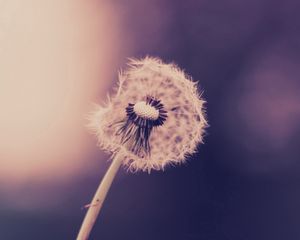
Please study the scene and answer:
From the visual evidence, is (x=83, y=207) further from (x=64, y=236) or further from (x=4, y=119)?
(x=4, y=119)

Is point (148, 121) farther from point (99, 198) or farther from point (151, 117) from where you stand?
point (99, 198)

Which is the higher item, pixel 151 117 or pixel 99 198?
pixel 151 117

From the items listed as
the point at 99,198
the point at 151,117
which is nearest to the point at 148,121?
the point at 151,117

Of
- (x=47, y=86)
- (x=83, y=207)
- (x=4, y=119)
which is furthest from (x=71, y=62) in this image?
(x=83, y=207)

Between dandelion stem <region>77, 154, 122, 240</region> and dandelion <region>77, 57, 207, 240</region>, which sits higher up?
dandelion <region>77, 57, 207, 240</region>
